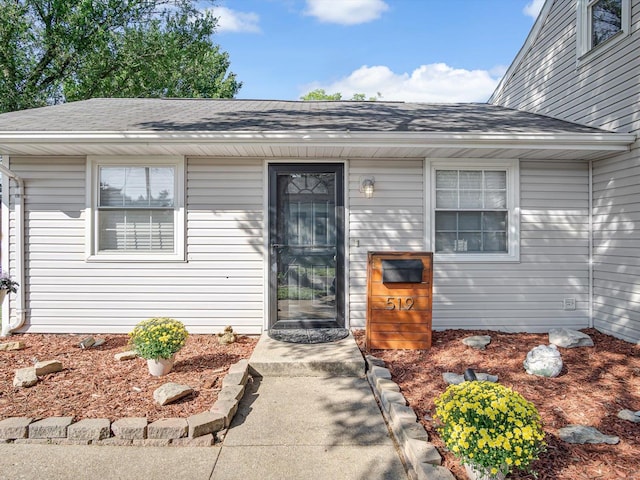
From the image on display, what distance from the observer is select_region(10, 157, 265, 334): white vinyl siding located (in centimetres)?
474

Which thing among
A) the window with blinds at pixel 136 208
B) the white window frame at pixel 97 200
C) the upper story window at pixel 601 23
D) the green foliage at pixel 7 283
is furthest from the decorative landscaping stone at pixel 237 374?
the upper story window at pixel 601 23

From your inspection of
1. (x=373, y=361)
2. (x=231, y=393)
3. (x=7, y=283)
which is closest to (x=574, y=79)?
(x=373, y=361)

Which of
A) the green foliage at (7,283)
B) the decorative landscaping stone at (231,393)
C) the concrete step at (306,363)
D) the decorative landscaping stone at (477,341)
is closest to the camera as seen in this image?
the decorative landscaping stone at (231,393)

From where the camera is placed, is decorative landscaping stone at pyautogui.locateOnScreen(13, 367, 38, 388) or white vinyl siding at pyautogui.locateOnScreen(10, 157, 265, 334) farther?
white vinyl siding at pyautogui.locateOnScreen(10, 157, 265, 334)

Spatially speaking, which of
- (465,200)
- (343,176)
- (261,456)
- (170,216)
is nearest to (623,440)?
(261,456)

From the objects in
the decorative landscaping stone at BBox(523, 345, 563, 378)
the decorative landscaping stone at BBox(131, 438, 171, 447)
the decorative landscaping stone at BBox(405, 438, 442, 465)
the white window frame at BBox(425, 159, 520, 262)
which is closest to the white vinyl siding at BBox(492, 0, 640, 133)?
the white window frame at BBox(425, 159, 520, 262)

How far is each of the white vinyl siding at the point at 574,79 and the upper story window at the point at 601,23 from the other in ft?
0.30

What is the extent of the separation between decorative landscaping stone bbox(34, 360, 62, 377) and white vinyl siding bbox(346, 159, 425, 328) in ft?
10.1

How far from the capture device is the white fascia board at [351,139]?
4.10 meters

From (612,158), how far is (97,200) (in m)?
6.36

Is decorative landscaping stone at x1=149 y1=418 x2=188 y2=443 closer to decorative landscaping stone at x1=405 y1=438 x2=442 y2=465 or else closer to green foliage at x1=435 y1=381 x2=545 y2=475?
decorative landscaping stone at x1=405 y1=438 x2=442 y2=465

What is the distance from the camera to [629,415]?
8.77 feet

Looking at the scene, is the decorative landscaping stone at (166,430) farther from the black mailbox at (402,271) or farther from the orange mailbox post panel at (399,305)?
the black mailbox at (402,271)

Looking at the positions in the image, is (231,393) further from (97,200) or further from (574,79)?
(574,79)
